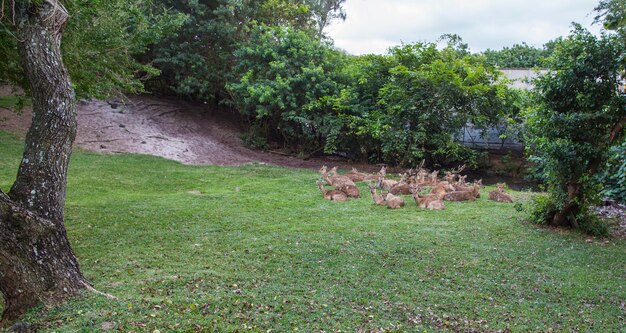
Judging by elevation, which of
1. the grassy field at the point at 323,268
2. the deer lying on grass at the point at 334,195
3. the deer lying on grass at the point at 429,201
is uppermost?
the deer lying on grass at the point at 429,201

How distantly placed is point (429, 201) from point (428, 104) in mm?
6457

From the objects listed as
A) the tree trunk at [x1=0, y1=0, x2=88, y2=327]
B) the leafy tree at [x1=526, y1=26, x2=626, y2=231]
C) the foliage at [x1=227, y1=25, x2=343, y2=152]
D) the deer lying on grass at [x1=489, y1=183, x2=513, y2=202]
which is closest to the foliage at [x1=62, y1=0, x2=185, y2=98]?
the tree trunk at [x1=0, y1=0, x2=88, y2=327]

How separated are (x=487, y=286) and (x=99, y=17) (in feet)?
28.9

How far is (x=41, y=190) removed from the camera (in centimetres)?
501

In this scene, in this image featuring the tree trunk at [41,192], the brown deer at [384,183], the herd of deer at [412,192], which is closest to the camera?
the tree trunk at [41,192]

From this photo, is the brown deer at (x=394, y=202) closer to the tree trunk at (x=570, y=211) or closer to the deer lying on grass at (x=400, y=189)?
the deer lying on grass at (x=400, y=189)

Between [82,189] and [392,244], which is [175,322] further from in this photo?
[82,189]

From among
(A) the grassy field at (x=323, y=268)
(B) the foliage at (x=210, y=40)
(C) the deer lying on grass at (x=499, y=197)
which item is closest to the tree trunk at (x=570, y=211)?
(A) the grassy field at (x=323, y=268)

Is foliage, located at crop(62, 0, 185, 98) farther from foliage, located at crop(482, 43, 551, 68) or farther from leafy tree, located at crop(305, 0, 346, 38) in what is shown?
foliage, located at crop(482, 43, 551, 68)

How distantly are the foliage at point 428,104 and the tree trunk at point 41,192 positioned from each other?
39.0 ft

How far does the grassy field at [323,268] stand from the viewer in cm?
463

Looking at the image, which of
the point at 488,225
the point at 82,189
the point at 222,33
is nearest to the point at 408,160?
the point at 488,225

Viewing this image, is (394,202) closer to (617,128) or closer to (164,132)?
(617,128)

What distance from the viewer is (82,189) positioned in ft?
36.4
